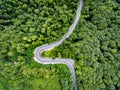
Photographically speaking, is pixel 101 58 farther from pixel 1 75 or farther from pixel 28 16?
pixel 1 75

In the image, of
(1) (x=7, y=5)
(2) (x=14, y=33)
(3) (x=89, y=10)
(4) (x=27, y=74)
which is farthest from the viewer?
(3) (x=89, y=10)

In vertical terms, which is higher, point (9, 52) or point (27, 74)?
point (9, 52)

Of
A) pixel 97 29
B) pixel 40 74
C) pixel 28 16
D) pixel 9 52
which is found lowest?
pixel 40 74

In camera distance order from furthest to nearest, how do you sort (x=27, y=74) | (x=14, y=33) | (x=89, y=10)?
(x=89, y=10), (x=14, y=33), (x=27, y=74)

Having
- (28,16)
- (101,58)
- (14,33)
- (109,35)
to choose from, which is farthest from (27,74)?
(109,35)

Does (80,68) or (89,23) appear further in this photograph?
(89,23)

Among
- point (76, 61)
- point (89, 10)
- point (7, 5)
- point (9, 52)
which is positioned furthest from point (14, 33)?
point (89, 10)

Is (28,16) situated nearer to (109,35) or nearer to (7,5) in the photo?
(7,5)
